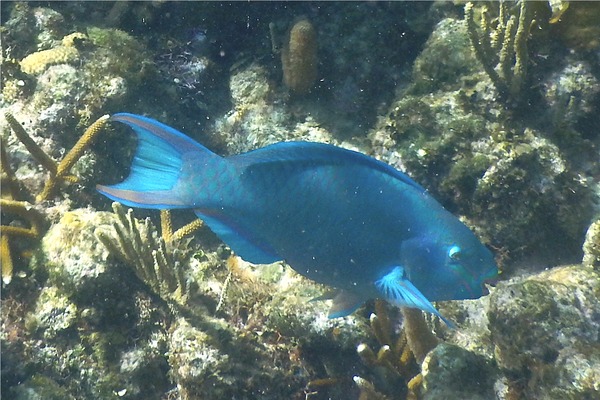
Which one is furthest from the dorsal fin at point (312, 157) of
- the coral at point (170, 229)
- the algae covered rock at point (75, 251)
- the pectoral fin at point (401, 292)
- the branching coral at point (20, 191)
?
the branching coral at point (20, 191)

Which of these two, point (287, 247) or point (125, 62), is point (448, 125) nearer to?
point (287, 247)

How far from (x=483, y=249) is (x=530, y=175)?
183 cm

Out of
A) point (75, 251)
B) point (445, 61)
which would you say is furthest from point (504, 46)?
point (75, 251)

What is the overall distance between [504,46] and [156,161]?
298 centimetres

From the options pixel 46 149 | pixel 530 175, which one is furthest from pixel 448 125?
pixel 46 149

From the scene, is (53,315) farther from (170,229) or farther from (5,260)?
(170,229)

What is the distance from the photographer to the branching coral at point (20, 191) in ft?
12.1

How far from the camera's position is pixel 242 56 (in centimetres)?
533

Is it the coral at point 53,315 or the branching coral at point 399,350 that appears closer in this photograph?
the branching coral at point 399,350

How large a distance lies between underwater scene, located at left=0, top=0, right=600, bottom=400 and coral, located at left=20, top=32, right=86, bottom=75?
4 cm

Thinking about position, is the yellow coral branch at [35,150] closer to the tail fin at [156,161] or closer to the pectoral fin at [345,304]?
the tail fin at [156,161]

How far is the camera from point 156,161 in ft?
6.57

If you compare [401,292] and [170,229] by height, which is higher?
A: [401,292]

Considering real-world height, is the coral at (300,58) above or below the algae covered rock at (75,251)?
above
